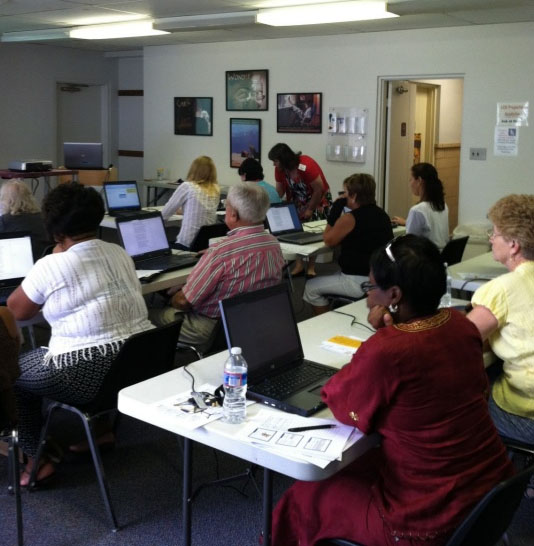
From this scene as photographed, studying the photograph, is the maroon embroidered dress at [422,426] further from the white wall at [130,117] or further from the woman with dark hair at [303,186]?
the white wall at [130,117]

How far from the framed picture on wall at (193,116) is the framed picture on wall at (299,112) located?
3.71 feet

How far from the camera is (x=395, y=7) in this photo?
5.96 m

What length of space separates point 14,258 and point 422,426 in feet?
8.53

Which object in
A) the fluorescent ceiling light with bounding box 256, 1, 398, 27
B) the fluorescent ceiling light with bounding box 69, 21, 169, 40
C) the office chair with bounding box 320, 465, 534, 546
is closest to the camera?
→ the office chair with bounding box 320, 465, 534, 546

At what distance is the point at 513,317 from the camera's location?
2.53m

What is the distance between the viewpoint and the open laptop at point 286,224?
17.8 ft

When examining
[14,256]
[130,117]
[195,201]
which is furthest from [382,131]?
[14,256]

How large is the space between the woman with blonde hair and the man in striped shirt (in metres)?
1.42

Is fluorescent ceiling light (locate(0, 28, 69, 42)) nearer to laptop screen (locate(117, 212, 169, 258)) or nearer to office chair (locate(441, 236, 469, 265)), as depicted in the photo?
laptop screen (locate(117, 212, 169, 258))

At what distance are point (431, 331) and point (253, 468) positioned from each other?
4.65ft

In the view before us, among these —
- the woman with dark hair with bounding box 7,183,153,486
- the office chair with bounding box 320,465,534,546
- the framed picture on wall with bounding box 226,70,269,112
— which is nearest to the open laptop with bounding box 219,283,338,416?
the office chair with bounding box 320,465,534,546

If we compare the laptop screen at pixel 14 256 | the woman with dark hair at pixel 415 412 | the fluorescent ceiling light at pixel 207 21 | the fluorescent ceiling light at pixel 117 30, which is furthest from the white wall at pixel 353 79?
the woman with dark hair at pixel 415 412

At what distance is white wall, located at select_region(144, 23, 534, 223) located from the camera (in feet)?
22.8

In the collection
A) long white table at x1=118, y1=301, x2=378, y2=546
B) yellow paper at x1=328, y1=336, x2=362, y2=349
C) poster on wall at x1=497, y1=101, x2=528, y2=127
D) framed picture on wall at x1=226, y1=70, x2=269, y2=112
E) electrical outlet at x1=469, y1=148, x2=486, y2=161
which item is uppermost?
framed picture on wall at x1=226, y1=70, x2=269, y2=112
